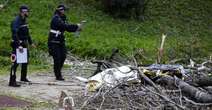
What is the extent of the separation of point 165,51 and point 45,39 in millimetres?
3969

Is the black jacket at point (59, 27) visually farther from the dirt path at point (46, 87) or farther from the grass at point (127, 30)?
the grass at point (127, 30)

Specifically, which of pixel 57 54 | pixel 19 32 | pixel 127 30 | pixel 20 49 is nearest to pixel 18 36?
pixel 19 32

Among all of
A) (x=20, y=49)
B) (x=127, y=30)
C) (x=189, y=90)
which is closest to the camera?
(x=189, y=90)

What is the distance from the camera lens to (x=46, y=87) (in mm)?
13281

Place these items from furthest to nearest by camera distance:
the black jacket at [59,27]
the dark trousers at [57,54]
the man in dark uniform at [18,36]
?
the dark trousers at [57,54] < the black jacket at [59,27] < the man in dark uniform at [18,36]

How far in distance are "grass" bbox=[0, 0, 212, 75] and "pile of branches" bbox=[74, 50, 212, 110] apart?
5.30m

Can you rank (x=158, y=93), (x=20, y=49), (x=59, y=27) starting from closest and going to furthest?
(x=158, y=93) → (x=20, y=49) → (x=59, y=27)

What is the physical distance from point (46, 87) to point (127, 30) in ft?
29.7

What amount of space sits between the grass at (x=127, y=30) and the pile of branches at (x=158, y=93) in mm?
5302

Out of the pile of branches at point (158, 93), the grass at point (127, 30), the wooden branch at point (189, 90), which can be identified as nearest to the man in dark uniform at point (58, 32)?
the grass at point (127, 30)

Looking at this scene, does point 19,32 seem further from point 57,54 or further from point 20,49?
point 57,54

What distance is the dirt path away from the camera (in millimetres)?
12139

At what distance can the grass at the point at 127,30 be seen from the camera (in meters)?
18.8

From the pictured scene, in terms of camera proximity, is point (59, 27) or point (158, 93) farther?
point (59, 27)
